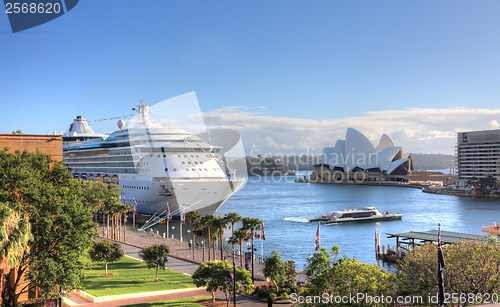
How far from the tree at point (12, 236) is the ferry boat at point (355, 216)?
3631cm

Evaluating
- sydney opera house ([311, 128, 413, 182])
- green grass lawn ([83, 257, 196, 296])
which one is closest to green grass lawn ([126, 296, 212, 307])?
green grass lawn ([83, 257, 196, 296])

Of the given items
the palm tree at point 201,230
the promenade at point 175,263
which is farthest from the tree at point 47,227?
the palm tree at point 201,230

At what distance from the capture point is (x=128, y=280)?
62.8ft

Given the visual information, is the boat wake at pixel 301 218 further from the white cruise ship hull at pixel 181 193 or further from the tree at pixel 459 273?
the tree at pixel 459 273

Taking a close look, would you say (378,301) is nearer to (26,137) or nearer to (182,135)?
(26,137)

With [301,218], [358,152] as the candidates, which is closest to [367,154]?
[358,152]

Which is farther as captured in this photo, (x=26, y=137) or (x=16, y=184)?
(x=26, y=137)

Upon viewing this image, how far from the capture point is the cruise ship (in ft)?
128

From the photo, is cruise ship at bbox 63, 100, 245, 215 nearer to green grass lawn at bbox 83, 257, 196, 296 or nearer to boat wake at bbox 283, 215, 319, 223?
boat wake at bbox 283, 215, 319, 223

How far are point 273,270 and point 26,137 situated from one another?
10.1 m

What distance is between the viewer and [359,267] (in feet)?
41.9

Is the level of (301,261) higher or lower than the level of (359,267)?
lower

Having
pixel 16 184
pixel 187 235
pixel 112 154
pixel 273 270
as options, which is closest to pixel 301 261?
pixel 273 270

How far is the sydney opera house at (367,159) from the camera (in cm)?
11338
